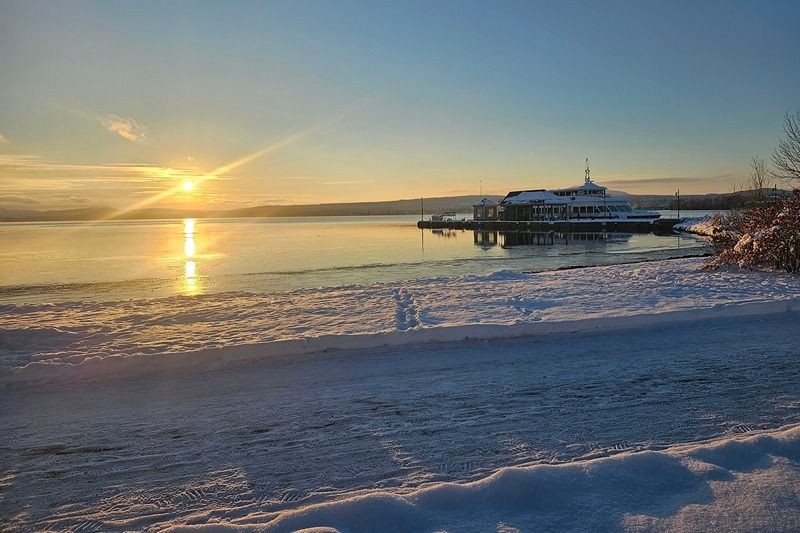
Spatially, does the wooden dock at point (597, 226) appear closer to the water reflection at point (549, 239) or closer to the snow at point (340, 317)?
the water reflection at point (549, 239)

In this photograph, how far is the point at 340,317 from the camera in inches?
372

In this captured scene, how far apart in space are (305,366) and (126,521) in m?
3.46

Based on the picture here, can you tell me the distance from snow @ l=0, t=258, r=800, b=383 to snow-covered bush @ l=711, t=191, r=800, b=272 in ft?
2.87

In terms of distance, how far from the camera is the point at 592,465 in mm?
3453

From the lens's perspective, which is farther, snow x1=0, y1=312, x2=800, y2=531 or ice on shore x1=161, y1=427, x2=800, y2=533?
snow x1=0, y1=312, x2=800, y2=531

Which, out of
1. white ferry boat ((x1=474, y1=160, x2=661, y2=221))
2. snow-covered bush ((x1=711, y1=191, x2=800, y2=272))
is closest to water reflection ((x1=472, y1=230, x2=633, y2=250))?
white ferry boat ((x1=474, y1=160, x2=661, y2=221))

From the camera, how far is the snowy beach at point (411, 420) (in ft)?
10.2

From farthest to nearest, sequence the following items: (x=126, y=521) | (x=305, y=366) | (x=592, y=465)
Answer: (x=305, y=366) → (x=592, y=465) → (x=126, y=521)

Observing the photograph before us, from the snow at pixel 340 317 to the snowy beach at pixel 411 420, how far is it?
5cm

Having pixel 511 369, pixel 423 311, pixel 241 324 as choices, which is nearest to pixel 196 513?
pixel 511 369

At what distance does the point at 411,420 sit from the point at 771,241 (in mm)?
13864

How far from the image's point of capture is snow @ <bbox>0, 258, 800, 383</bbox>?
6938 mm

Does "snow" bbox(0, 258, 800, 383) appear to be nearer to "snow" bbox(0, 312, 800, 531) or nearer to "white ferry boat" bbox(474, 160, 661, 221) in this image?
"snow" bbox(0, 312, 800, 531)

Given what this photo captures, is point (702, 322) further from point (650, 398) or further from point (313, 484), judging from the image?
point (313, 484)
